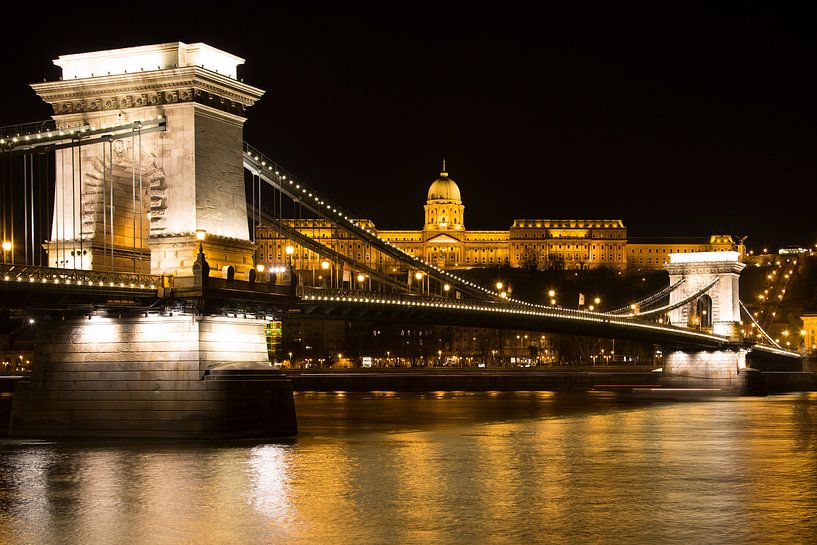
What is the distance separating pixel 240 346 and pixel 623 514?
48.5 feet

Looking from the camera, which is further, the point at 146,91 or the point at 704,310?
the point at 704,310

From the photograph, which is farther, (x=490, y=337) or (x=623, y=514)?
(x=490, y=337)

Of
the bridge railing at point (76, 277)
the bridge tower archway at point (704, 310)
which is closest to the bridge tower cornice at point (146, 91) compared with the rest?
the bridge railing at point (76, 277)

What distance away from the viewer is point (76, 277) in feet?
103

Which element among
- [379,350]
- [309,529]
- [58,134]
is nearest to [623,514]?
[309,529]

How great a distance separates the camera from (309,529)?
874 inches

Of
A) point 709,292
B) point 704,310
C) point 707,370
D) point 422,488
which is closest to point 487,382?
point 707,370

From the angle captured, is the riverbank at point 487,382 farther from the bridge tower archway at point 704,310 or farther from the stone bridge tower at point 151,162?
the stone bridge tower at point 151,162

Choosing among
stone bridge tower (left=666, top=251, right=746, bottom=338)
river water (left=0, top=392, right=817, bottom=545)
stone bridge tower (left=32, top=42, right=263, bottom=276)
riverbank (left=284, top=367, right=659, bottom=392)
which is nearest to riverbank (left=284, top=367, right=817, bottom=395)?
riverbank (left=284, top=367, right=659, bottom=392)

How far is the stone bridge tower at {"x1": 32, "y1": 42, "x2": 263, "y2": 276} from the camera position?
116ft

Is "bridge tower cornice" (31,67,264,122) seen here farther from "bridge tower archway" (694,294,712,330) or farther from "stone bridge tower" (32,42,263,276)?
"bridge tower archway" (694,294,712,330)

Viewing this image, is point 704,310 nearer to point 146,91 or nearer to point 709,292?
point 709,292

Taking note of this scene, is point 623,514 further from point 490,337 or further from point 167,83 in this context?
point 490,337

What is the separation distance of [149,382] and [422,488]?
32.7ft
